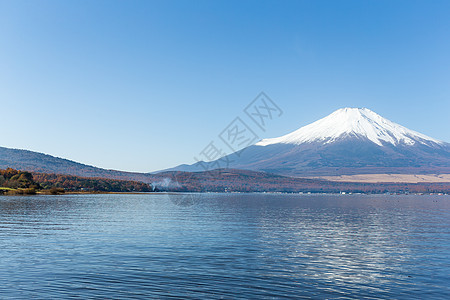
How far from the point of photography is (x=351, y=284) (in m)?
25.1

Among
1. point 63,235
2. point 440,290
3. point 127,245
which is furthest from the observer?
point 63,235

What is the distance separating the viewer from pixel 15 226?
2117 inches

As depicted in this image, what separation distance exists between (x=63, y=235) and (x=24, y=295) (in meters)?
24.8

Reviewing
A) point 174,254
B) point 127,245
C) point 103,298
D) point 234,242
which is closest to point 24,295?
point 103,298

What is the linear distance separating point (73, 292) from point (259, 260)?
15366 millimetres

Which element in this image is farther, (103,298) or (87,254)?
(87,254)

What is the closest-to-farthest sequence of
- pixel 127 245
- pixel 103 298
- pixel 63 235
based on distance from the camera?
pixel 103 298
pixel 127 245
pixel 63 235

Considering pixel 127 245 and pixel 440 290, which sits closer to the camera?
pixel 440 290

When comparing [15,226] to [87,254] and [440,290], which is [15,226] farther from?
[440,290]

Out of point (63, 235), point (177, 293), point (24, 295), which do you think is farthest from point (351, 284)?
point (63, 235)

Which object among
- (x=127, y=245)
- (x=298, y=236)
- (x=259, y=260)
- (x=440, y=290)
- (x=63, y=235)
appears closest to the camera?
(x=440, y=290)

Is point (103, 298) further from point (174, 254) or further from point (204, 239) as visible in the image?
point (204, 239)

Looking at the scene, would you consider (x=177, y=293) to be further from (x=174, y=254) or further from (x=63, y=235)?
(x=63, y=235)

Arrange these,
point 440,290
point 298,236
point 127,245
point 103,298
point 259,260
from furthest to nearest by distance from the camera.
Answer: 1. point 298,236
2. point 127,245
3. point 259,260
4. point 440,290
5. point 103,298
